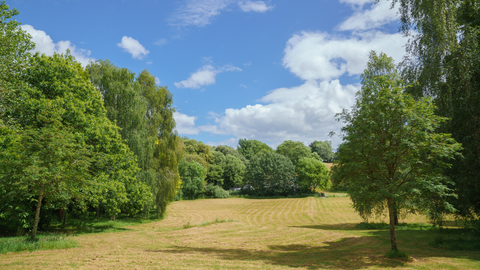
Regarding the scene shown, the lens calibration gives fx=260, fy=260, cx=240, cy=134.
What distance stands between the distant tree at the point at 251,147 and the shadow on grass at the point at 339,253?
315ft

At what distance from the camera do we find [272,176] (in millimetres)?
68125

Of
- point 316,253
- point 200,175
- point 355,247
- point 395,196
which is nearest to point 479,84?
point 395,196

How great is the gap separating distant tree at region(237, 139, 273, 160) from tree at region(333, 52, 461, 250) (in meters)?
99.3

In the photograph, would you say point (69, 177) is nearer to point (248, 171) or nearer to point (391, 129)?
point (391, 129)

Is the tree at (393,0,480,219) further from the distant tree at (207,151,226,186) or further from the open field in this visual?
the distant tree at (207,151,226,186)

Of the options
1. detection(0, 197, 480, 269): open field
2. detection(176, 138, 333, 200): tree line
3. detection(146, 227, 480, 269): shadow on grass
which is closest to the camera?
detection(0, 197, 480, 269): open field

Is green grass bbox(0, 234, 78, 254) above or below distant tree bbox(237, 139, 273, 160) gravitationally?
below

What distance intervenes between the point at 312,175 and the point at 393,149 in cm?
5575

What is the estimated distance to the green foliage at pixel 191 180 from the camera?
201ft

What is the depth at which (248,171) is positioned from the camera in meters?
71.6

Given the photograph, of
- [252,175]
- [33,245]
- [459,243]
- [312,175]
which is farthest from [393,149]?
[252,175]

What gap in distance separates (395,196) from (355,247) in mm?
5623

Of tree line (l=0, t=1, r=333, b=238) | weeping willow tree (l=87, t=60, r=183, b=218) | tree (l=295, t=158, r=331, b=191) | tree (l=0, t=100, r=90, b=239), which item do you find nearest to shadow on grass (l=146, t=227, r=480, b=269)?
tree (l=0, t=100, r=90, b=239)

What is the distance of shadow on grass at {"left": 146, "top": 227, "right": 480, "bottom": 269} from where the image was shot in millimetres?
11016
